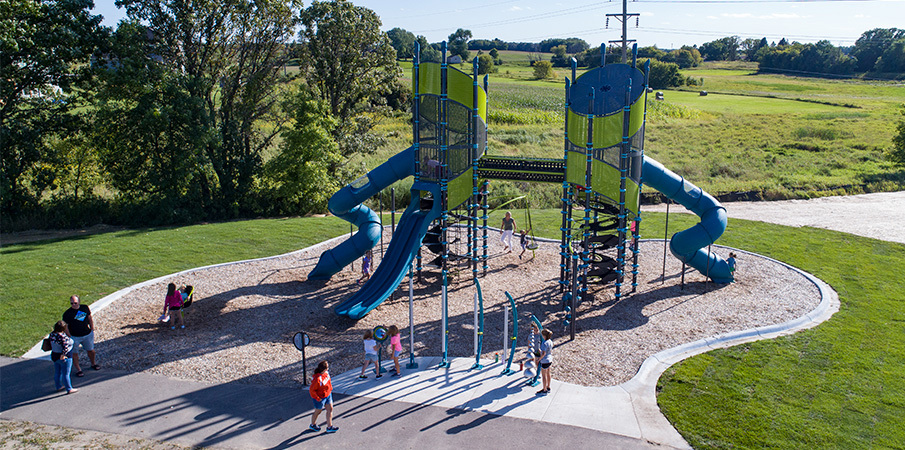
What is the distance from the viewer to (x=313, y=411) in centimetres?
1084

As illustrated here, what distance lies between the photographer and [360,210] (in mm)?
18859

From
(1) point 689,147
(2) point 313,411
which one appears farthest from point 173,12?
(1) point 689,147

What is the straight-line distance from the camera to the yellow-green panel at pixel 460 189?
16922 millimetres

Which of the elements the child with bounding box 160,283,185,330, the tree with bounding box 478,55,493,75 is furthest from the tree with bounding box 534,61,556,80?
the child with bounding box 160,283,185,330

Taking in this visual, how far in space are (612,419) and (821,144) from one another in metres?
51.0

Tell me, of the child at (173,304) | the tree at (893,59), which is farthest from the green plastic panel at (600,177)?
the tree at (893,59)

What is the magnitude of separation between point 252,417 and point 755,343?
438 inches

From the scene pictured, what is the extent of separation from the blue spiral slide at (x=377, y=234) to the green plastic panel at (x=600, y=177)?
12.6ft

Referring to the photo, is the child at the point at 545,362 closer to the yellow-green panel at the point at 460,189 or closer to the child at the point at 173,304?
the yellow-green panel at the point at 460,189

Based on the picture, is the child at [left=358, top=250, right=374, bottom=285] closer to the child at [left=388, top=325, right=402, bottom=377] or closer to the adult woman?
the child at [left=388, top=325, right=402, bottom=377]

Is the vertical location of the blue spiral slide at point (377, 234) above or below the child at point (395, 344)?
above

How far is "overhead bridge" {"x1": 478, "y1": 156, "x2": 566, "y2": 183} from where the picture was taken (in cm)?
1684

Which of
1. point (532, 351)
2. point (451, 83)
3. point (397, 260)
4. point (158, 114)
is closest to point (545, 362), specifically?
point (532, 351)

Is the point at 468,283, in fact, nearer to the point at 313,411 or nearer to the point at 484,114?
the point at 484,114
